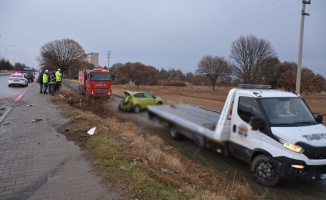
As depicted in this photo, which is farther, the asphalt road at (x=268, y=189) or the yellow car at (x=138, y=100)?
the asphalt road at (x=268, y=189)

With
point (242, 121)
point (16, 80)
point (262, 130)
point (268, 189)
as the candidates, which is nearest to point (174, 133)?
point (242, 121)

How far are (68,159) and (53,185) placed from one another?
67.7 inches

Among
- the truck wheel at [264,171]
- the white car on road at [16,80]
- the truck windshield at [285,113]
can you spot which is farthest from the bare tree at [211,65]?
the white car on road at [16,80]

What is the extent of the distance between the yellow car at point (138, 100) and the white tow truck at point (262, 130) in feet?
0.23

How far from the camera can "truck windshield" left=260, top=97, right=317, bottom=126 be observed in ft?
14.4

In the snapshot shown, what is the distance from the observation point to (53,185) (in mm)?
5621

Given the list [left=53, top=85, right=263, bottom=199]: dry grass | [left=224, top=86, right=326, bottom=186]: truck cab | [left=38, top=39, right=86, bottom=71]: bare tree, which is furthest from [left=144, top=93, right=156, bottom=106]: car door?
[left=38, top=39, right=86, bottom=71]: bare tree

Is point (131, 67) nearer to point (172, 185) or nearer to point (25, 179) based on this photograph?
point (172, 185)

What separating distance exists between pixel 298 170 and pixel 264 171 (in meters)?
1.10

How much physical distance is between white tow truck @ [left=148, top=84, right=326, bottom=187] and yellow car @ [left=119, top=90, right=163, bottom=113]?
70mm

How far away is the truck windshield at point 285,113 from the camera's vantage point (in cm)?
440

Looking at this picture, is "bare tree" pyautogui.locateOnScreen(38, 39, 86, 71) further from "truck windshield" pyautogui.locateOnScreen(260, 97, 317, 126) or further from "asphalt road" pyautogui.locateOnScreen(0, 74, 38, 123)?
"truck windshield" pyautogui.locateOnScreen(260, 97, 317, 126)

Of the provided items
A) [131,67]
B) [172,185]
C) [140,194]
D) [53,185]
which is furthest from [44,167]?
[131,67]

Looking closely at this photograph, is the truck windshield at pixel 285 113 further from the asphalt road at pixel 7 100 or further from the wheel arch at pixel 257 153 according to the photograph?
the asphalt road at pixel 7 100
